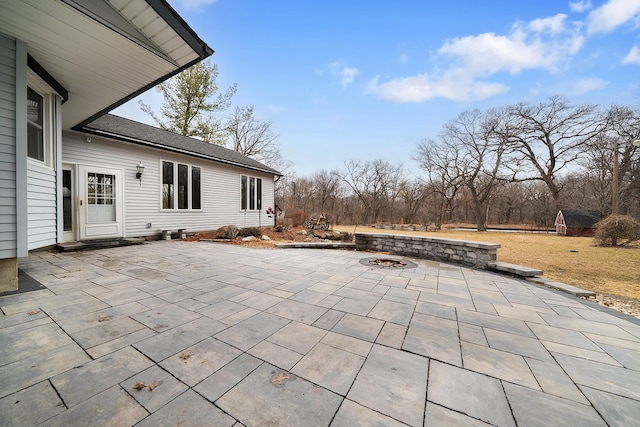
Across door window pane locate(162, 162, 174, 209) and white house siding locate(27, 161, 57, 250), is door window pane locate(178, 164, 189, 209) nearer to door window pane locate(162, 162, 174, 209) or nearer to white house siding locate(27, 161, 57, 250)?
door window pane locate(162, 162, 174, 209)

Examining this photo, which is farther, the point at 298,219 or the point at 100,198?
the point at 298,219

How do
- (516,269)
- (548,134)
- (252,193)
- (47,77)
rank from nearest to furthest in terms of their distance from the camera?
1. (47,77)
2. (516,269)
3. (252,193)
4. (548,134)

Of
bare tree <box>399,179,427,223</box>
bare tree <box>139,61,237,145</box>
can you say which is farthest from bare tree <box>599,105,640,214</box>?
bare tree <box>139,61,237,145</box>

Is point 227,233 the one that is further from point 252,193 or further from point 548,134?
point 548,134

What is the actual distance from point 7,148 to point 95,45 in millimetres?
1674

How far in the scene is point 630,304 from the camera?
3.50m

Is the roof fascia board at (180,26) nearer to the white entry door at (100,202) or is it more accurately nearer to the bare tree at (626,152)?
the white entry door at (100,202)

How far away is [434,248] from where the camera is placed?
5.82 meters

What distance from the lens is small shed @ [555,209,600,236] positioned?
51.4ft

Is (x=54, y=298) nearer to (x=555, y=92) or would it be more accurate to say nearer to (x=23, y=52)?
(x=23, y=52)

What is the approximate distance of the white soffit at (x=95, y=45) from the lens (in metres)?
2.65

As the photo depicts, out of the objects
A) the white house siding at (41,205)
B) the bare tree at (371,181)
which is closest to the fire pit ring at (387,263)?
the white house siding at (41,205)

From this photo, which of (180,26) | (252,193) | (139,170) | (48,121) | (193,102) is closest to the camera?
(180,26)

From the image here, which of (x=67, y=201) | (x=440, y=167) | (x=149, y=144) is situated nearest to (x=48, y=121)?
(x=67, y=201)
